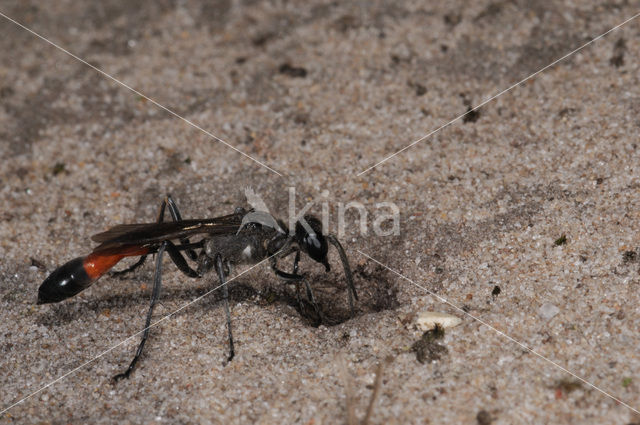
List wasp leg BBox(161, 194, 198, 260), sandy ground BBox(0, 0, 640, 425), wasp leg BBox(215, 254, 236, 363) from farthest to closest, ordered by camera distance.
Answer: wasp leg BBox(161, 194, 198, 260)
wasp leg BBox(215, 254, 236, 363)
sandy ground BBox(0, 0, 640, 425)

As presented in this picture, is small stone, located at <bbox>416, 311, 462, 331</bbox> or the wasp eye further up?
the wasp eye

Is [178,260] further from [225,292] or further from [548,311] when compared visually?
[548,311]

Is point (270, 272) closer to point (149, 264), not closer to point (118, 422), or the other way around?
point (149, 264)

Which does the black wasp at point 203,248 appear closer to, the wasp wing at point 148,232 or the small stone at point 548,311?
the wasp wing at point 148,232

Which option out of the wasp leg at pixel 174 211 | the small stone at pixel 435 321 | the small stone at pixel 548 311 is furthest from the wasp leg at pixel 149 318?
the small stone at pixel 548 311

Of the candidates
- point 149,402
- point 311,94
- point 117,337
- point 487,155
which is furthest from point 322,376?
point 311,94

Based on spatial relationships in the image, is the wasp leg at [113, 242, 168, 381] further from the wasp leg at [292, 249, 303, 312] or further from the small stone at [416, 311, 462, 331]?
the small stone at [416, 311, 462, 331]

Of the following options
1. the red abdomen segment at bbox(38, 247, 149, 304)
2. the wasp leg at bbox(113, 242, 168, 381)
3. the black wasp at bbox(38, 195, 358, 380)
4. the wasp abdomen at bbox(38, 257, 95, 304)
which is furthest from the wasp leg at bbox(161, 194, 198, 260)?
the wasp abdomen at bbox(38, 257, 95, 304)

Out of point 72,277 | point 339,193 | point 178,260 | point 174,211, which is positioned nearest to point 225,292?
point 178,260
